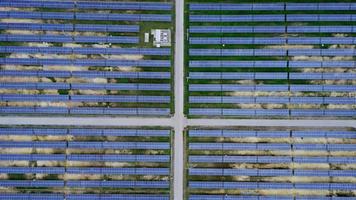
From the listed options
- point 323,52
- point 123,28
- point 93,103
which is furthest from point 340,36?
point 93,103

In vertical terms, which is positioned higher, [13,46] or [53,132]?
[13,46]

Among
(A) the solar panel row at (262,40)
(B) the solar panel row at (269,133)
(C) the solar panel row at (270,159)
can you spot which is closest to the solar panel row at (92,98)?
(B) the solar panel row at (269,133)

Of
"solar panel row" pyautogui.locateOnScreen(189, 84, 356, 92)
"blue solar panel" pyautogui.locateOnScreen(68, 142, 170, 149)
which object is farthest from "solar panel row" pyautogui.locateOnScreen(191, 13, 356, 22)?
"blue solar panel" pyautogui.locateOnScreen(68, 142, 170, 149)

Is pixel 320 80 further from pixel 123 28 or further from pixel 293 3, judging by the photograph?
pixel 123 28

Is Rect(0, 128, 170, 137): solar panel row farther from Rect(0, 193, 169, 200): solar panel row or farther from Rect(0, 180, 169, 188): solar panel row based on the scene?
Rect(0, 193, 169, 200): solar panel row

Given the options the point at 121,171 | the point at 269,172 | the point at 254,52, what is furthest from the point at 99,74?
the point at 269,172

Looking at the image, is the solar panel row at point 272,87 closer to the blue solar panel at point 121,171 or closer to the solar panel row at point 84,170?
the blue solar panel at point 121,171
